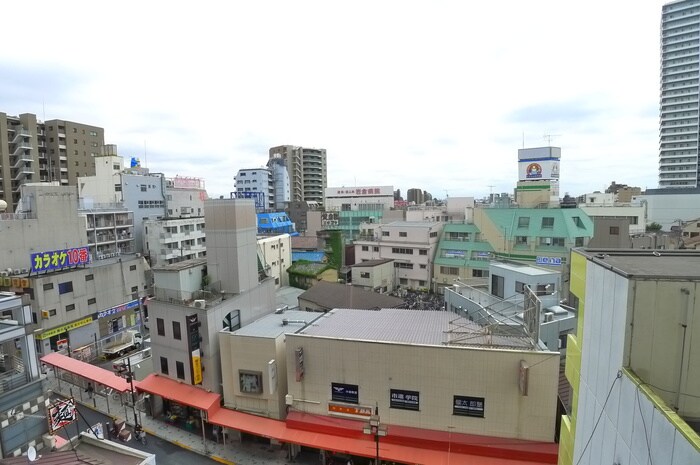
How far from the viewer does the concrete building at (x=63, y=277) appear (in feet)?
112

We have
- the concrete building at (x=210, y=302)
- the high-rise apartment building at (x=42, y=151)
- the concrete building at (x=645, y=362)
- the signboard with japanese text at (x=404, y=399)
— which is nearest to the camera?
the concrete building at (x=645, y=362)

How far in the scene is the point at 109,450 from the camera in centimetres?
1453

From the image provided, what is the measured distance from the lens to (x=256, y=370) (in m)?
22.1

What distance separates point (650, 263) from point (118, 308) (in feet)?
150

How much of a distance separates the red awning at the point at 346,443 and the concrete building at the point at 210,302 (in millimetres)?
2781

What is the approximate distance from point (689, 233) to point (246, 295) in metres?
79.4

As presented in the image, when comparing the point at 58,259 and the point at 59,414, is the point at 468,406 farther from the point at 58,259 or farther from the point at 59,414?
the point at 58,259

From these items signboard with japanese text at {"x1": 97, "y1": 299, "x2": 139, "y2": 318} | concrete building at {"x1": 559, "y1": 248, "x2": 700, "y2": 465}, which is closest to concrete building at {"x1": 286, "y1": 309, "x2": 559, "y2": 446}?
concrete building at {"x1": 559, "y1": 248, "x2": 700, "y2": 465}

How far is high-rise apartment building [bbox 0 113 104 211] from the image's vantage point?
66.4 m

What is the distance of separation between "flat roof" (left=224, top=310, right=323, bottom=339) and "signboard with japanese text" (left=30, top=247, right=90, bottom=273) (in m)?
23.2

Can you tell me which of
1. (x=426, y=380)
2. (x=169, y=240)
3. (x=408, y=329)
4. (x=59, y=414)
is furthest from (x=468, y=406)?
(x=169, y=240)

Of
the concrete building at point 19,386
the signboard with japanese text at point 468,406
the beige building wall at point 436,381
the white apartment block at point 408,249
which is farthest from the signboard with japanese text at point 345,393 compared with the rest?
the white apartment block at point 408,249

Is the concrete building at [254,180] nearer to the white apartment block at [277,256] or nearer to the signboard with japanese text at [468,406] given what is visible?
the white apartment block at [277,256]

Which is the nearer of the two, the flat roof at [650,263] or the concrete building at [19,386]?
the flat roof at [650,263]
